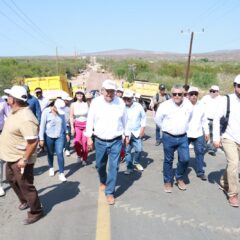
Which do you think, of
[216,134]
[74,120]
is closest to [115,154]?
[216,134]

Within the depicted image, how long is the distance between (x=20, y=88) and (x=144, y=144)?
7728 millimetres

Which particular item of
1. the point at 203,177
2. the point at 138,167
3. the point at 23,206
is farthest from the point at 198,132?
the point at 23,206

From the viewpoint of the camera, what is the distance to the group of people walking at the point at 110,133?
18.8ft

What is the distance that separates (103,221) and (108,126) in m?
1.49

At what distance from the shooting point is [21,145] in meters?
5.73

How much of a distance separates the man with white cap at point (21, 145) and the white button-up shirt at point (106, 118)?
4.32ft

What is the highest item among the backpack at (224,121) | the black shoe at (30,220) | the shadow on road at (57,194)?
the backpack at (224,121)

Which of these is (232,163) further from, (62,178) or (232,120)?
(62,178)

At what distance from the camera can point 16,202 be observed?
22.6 ft

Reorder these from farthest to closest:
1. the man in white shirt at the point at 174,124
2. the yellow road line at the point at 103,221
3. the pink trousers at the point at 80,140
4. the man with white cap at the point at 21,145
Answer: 1. the pink trousers at the point at 80,140
2. the man in white shirt at the point at 174,124
3. the man with white cap at the point at 21,145
4. the yellow road line at the point at 103,221

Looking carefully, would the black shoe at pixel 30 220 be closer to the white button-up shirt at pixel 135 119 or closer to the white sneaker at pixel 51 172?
the white sneaker at pixel 51 172

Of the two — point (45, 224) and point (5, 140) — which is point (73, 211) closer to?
point (45, 224)

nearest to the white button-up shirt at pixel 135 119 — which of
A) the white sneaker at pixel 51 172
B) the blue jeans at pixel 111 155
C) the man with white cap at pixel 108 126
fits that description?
the white sneaker at pixel 51 172

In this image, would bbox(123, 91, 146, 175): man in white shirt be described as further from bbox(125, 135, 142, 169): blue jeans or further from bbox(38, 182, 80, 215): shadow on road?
bbox(38, 182, 80, 215): shadow on road
